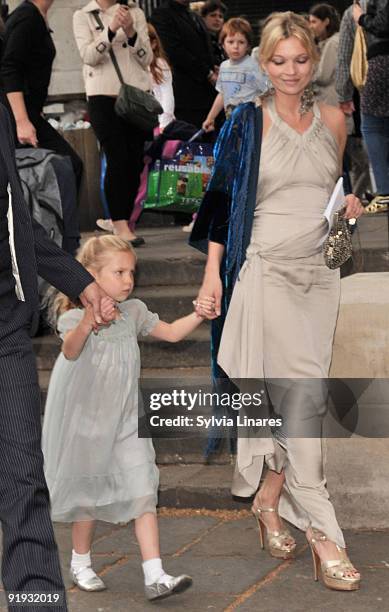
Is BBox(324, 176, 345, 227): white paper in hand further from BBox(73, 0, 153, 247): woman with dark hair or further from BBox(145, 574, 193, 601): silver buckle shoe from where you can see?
BBox(73, 0, 153, 247): woman with dark hair

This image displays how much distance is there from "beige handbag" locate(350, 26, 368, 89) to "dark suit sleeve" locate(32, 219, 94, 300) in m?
4.67

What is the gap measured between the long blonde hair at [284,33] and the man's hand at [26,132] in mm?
3030

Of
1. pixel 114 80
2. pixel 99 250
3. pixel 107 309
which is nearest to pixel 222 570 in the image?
pixel 99 250

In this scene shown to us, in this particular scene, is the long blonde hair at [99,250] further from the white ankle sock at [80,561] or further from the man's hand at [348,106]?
the man's hand at [348,106]

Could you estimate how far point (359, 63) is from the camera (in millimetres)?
9031

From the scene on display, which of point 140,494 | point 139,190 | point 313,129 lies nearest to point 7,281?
point 140,494

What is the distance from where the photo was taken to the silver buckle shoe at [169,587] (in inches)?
206

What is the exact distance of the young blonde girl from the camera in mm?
5410

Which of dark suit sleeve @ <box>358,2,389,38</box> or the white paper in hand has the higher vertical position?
dark suit sleeve @ <box>358,2,389,38</box>

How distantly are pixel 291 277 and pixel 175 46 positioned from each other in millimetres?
5816

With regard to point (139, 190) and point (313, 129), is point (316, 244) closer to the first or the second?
point (313, 129)

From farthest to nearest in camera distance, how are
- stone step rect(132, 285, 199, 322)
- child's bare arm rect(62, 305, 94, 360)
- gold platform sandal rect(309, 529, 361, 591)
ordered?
stone step rect(132, 285, 199, 322) → gold platform sandal rect(309, 529, 361, 591) → child's bare arm rect(62, 305, 94, 360)

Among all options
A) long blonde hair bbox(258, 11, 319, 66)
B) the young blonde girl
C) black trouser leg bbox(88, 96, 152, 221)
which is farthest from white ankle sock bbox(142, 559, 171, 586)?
black trouser leg bbox(88, 96, 152, 221)

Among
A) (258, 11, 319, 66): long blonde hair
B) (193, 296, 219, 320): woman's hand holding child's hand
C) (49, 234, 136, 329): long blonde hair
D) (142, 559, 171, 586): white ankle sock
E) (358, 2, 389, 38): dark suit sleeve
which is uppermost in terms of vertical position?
(258, 11, 319, 66): long blonde hair
